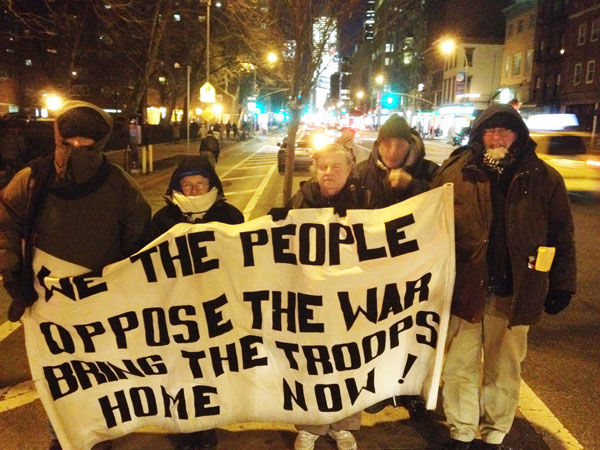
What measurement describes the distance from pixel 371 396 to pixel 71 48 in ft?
71.0

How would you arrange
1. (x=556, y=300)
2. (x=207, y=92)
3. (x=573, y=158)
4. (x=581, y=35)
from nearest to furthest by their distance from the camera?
1. (x=556, y=300)
2. (x=573, y=158)
3. (x=207, y=92)
4. (x=581, y=35)

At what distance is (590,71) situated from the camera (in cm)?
4103

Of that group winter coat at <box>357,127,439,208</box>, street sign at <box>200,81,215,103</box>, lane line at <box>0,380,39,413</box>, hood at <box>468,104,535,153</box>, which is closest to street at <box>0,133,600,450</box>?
lane line at <box>0,380,39,413</box>

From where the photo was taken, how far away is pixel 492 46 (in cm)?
6581

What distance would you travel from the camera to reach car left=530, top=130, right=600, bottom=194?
1451cm

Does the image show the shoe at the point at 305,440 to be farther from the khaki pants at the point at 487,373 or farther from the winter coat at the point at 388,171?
the winter coat at the point at 388,171

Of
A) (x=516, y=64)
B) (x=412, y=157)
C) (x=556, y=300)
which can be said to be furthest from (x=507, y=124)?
(x=516, y=64)

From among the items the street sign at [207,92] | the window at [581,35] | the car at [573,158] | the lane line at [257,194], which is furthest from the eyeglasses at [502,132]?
the window at [581,35]

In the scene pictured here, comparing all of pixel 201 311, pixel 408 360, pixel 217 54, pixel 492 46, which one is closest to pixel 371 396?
pixel 408 360

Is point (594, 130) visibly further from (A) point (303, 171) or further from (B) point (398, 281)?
(B) point (398, 281)


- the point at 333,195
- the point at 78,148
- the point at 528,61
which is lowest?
the point at 333,195

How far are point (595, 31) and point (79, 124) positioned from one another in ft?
148

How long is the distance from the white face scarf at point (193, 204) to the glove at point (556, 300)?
→ 2.02m

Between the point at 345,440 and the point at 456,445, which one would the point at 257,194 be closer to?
the point at 345,440
